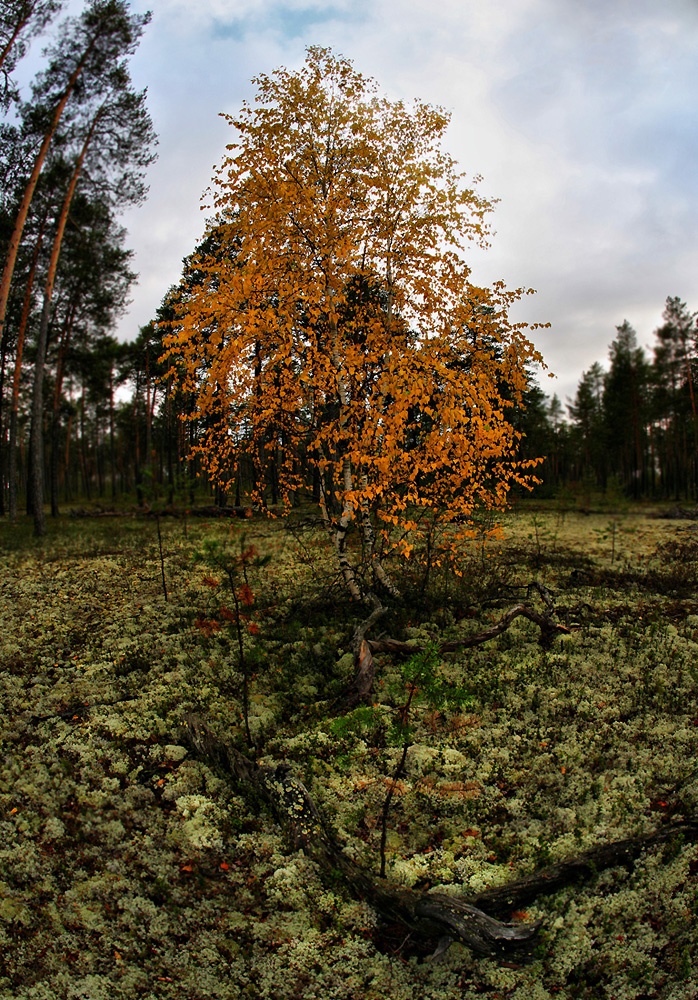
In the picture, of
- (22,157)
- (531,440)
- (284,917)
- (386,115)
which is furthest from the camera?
(531,440)

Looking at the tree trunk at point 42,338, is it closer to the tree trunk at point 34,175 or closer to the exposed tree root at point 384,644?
the tree trunk at point 34,175

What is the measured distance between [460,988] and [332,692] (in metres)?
3.56

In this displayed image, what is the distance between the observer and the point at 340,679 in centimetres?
677

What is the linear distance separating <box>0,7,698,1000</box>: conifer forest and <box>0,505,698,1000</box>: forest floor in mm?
25

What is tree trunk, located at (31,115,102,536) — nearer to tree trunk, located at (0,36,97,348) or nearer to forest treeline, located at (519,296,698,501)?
tree trunk, located at (0,36,97,348)

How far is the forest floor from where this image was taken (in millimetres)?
3160

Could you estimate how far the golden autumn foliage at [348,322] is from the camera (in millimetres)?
7551

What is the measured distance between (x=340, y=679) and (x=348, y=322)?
5466 millimetres

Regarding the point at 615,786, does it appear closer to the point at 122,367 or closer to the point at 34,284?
the point at 34,284

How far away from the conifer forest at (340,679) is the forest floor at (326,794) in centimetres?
3

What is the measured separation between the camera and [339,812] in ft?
14.7

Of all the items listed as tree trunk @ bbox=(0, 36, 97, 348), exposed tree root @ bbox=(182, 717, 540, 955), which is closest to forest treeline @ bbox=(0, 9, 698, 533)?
tree trunk @ bbox=(0, 36, 97, 348)

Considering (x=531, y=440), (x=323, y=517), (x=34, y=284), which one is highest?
(x=34, y=284)

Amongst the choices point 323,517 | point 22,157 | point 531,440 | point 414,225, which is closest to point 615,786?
point 323,517
